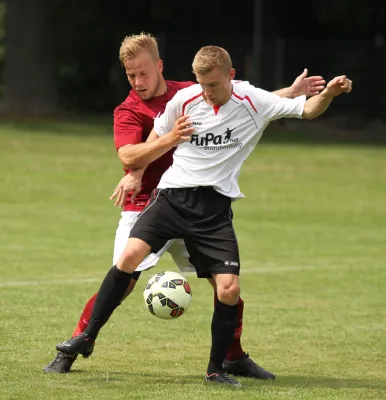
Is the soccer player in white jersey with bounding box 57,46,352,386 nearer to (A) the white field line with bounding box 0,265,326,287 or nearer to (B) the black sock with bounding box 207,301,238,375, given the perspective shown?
(B) the black sock with bounding box 207,301,238,375

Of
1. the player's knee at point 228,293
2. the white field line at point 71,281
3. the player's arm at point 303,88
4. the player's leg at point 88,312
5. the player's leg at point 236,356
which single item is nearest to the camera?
the player's knee at point 228,293

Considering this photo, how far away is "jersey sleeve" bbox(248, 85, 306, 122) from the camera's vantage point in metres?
7.10

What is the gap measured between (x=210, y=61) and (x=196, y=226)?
1011mm

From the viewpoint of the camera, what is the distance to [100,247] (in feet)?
45.1

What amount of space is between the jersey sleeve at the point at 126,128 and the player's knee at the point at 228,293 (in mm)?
1122

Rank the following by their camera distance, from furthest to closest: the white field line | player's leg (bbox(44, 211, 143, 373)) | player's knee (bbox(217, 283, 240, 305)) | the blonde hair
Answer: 1. the white field line
2. player's leg (bbox(44, 211, 143, 373))
3. player's knee (bbox(217, 283, 240, 305))
4. the blonde hair

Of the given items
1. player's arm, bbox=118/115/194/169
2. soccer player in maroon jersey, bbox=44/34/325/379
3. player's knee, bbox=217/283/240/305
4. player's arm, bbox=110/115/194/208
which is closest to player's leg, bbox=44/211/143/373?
soccer player in maroon jersey, bbox=44/34/325/379

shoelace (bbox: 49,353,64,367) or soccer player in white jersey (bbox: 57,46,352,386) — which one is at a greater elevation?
soccer player in white jersey (bbox: 57,46,352,386)

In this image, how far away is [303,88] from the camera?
760 centimetres

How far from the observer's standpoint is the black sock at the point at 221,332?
23.0 ft

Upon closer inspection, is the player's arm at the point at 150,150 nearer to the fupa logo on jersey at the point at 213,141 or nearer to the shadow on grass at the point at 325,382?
the fupa logo on jersey at the point at 213,141

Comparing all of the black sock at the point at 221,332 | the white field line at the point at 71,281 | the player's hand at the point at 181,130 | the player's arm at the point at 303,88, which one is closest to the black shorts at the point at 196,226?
the black sock at the point at 221,332

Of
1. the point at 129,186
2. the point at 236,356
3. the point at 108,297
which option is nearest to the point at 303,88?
the point at 129,186

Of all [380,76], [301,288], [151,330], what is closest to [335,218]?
[301,288]
